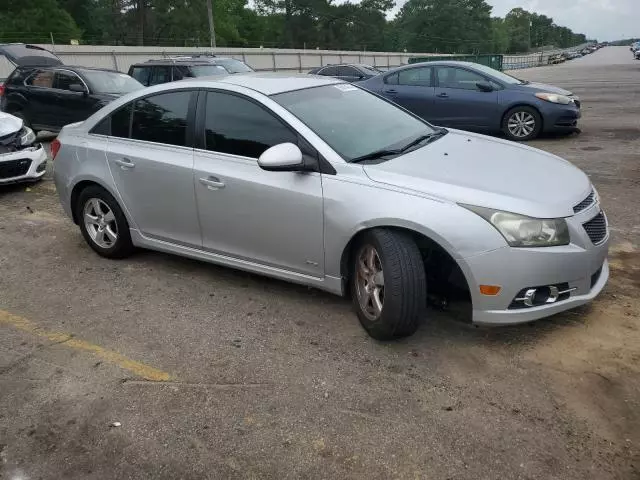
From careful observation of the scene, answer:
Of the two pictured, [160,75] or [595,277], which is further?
[160,75]

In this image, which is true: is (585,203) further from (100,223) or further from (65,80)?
(65,80)

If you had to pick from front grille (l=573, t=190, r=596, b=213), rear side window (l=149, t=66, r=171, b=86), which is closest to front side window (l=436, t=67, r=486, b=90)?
rear side window (l=149, t=66, r=171, b=86)

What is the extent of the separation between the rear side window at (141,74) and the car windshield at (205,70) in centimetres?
133

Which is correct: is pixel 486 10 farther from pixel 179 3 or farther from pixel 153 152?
pixel 153 152

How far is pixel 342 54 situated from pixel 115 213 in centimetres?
4009

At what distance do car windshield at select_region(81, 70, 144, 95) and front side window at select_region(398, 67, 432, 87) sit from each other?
5.16 metres

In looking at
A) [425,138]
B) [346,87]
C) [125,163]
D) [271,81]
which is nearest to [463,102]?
[346,87]

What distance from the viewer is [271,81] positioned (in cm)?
434

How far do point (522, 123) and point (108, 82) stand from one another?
25.8 ft

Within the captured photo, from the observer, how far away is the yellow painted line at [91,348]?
3.31 meters

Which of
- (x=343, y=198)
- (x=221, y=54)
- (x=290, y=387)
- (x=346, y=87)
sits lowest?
(x=290, y=387)

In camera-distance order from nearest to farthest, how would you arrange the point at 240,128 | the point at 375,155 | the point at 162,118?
the point at 375,155, the point at 240,128, the point at 162,118

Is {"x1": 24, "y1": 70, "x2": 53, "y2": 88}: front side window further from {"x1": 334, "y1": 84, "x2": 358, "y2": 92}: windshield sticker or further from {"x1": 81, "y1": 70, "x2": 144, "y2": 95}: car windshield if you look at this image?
{"x1": 334, "y1": 84, "x2": 358, "y2": 92}: windshield sticker

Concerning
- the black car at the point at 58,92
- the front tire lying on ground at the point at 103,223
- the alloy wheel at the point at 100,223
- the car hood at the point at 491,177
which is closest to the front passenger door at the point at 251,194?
the car hood at the point at 491,177
